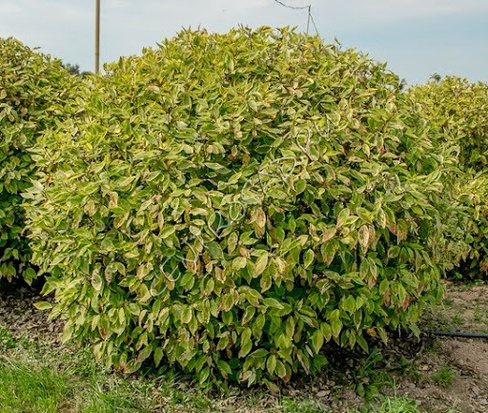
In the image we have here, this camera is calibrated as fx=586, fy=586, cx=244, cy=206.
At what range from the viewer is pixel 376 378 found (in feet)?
9.84

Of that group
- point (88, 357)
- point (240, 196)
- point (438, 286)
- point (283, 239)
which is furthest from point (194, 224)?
point (438, 286)

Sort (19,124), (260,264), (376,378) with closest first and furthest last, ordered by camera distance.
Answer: (260,264) → (376,378) → (19,124)

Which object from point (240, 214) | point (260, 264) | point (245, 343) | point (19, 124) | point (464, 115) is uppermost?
point (464, 115)

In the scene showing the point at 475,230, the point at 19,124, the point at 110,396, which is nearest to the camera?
the point at 110,396

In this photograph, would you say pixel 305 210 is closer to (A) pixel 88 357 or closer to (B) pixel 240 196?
(B) pixel 240 196

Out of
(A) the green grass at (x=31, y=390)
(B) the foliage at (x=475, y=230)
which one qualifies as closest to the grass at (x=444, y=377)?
(B) the foliage at (x=475, y=230)

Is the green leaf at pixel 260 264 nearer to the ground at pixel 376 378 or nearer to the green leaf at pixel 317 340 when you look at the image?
the green leaf at pixel 317 340

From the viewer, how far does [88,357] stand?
312 cm

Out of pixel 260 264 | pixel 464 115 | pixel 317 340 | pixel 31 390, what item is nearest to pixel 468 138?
pixel 464 115

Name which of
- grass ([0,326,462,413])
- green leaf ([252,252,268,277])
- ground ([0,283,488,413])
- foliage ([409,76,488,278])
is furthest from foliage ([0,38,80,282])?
foliage ([409,76,488,278])

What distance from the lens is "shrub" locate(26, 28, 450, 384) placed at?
2547 millimetres

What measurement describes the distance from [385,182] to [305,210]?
384 millimetres

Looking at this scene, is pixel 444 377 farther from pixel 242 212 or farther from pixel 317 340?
pixel 242 212

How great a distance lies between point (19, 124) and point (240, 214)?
206 centimetres
